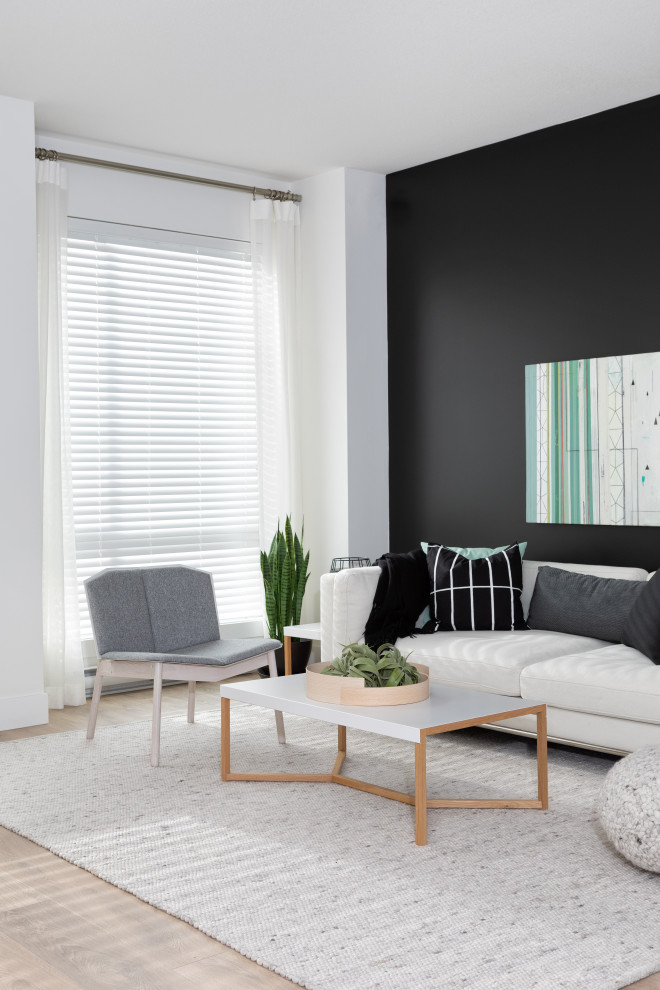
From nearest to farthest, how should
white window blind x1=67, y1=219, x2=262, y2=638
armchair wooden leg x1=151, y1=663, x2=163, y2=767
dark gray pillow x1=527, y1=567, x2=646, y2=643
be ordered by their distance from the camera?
armchair wooden leg x1=151, y1=663, x2=163, y2=767, dark gray pillow x1=527, y1=567, x2=646, y2=643, white window blind x1=67, y1=219, x2=262, y2=638

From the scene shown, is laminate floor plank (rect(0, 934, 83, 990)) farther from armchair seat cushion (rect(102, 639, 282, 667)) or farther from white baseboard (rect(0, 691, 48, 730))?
white baseboard (rect(0, 691, 48, 730))

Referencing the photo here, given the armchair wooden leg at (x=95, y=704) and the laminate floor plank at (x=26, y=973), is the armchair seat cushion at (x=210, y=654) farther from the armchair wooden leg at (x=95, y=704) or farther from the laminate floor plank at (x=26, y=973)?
the laminate floor plank at (x=26, y=973)

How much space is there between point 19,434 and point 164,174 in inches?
69.0

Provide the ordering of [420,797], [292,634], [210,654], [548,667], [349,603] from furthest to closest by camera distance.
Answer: [292,634] → [349,603] → [210,654] → [548,667] → [420,797]

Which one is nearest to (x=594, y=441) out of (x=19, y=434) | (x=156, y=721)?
(x=156, y=721)

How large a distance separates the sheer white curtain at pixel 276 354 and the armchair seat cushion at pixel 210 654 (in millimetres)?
1492

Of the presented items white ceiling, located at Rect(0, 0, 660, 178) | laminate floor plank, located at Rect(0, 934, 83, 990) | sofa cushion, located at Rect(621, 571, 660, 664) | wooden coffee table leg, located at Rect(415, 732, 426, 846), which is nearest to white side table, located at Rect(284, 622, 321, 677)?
sofa cushion, located at Rect(621, 571, 660, 664)

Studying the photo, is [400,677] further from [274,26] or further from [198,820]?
[274,26]

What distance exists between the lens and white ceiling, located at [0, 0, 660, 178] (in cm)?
383

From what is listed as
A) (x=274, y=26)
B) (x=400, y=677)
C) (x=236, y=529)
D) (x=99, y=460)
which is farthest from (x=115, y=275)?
(x=400, y=677)

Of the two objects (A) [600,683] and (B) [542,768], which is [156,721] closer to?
(B) [542,768]

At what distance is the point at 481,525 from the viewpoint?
218 inches

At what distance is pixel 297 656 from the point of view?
572 centimetres

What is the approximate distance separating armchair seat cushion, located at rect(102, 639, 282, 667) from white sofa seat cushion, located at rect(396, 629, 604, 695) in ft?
2.18
